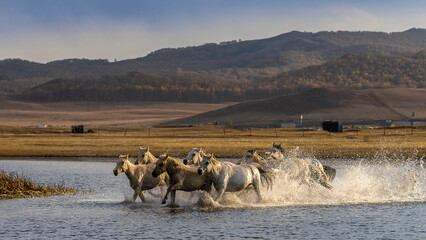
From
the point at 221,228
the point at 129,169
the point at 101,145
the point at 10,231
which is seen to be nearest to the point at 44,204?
the point at 129,169

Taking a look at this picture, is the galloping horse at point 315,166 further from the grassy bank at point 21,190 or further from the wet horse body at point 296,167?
the grassy bank at point 21,190

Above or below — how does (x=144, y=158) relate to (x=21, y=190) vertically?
above

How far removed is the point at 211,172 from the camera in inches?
800

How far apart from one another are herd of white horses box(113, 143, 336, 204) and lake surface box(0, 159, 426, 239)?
38 cm

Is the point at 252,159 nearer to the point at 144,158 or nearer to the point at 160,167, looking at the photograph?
the point at 144,158

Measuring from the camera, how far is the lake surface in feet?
56.0

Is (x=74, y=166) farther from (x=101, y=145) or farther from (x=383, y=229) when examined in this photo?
(x=383, y=229)

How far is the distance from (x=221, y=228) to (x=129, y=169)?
4339 millimetres

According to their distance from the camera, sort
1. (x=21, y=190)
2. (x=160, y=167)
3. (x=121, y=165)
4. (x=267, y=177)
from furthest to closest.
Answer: (x=21, y=190) < (x=267, y=177) < (x=121, y=165) < (x=160, y=167)

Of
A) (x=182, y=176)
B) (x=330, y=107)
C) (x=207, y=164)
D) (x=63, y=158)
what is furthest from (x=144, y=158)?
(x=330, y=107)

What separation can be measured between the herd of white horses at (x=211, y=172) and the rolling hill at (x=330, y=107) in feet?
373

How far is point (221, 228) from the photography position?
57.7 feet

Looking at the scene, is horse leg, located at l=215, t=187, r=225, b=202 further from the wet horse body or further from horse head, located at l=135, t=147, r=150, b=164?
horse head, located at l=135, t=147, r=150, b=164

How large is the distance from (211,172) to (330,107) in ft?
443
